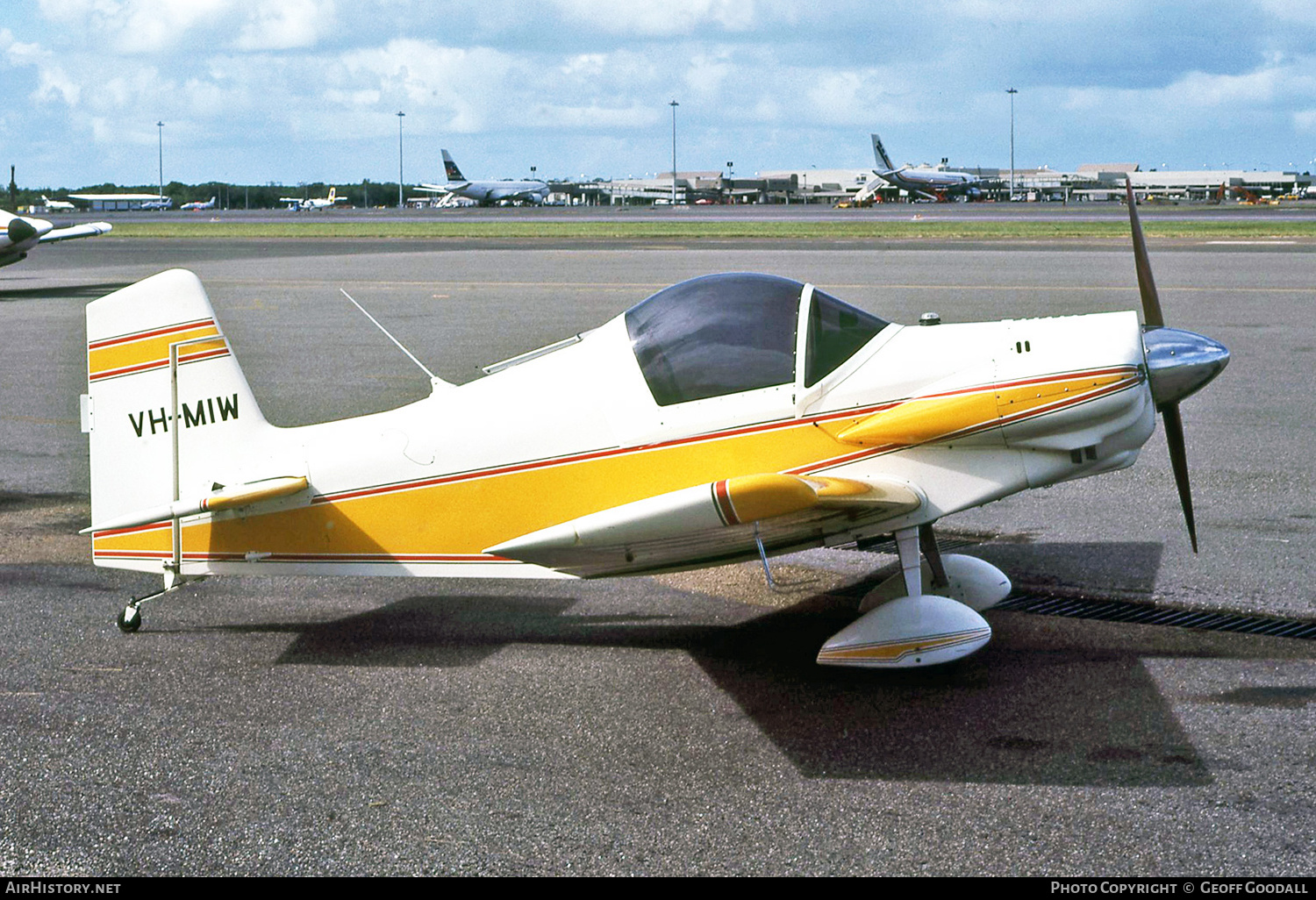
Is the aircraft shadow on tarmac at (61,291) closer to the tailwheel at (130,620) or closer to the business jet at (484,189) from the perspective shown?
the tailwheel at (130,620)

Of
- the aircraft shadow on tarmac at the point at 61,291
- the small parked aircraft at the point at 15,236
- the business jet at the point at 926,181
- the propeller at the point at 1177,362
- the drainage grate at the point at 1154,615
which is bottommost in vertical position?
the drainage grate at the point at 1154,615

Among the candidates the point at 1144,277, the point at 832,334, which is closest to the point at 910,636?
the point at 832,334

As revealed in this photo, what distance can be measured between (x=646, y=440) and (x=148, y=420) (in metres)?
2.58

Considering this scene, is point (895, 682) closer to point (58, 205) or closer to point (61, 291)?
point (61, 291)

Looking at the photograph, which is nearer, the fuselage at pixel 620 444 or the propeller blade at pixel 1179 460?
the fuselage at pixel 620 444

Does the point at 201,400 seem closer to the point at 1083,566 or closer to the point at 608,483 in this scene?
the point at 608,483

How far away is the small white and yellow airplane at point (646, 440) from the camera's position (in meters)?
6.20

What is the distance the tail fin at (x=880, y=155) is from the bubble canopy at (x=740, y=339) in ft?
384

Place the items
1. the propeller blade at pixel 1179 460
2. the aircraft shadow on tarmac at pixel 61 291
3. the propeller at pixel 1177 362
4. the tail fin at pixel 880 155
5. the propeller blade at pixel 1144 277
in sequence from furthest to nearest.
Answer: the tail fin at pixel 880 155
the aircraft shadow on tarmac at pixel 61 291
the propeller blade at pixel 1144 277
the propeller blade at pixel 1179 460
the propeller at pixel 1177 362

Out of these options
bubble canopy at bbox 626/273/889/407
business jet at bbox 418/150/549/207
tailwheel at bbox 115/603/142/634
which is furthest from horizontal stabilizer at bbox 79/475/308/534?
business jet at bbox 418/150/549/207

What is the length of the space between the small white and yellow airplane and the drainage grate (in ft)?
1.61

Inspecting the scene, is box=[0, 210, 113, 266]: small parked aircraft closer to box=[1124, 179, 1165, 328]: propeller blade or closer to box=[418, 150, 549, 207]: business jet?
box=[1124, 179, 1165, 328]: propeller blade

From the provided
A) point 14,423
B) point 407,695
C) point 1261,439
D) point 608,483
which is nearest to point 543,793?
point 407,695

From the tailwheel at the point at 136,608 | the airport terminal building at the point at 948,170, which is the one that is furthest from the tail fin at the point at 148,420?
the airport terminal building at the point at 948,170
